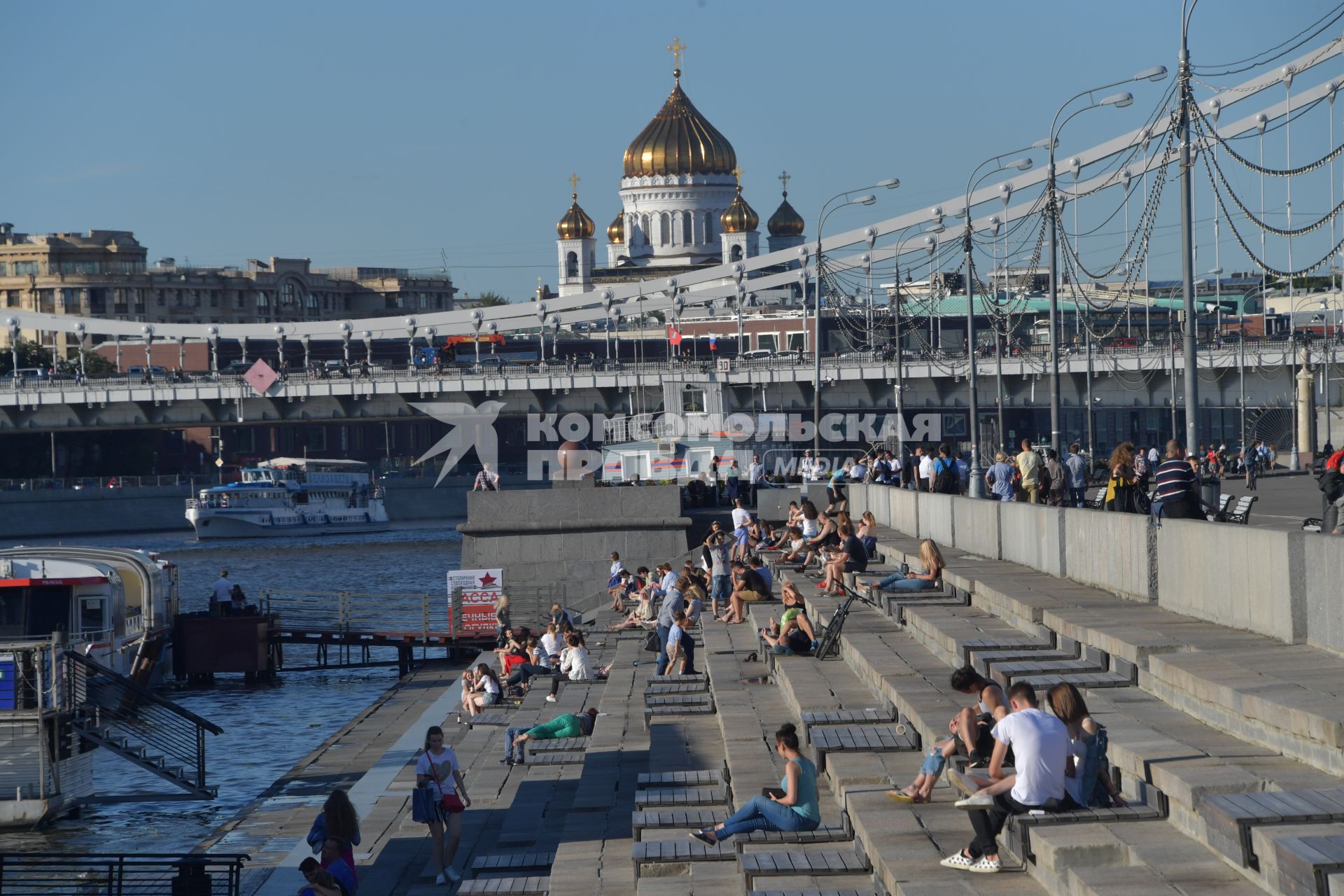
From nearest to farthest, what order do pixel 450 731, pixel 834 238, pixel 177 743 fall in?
pixel 450 731 → pixel 177 743 → pixel 834 238

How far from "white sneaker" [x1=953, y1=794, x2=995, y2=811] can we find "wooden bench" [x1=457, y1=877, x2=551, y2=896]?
3.12 meters

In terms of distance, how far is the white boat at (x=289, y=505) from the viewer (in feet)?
248

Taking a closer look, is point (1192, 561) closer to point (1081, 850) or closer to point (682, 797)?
point (682, 797)

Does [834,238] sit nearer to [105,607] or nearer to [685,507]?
[685,507]

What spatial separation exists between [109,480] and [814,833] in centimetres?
7321

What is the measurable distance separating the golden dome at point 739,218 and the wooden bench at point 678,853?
132m

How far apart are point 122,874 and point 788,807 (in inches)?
228

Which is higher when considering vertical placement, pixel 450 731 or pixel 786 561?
pixel 786 561

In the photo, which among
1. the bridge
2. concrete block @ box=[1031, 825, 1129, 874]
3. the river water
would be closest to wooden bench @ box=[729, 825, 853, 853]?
concrete block @ box=[1031, 825, 1129, 874]

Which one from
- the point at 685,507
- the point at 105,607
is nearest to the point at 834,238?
the point at 685,507

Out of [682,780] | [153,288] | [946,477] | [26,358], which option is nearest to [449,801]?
[682,780]

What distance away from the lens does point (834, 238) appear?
88688 millimetres

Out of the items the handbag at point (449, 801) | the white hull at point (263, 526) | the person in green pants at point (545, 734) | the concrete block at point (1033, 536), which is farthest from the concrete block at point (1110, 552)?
the white hull at point (263, 526)

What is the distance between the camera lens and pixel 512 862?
37.7 ft
